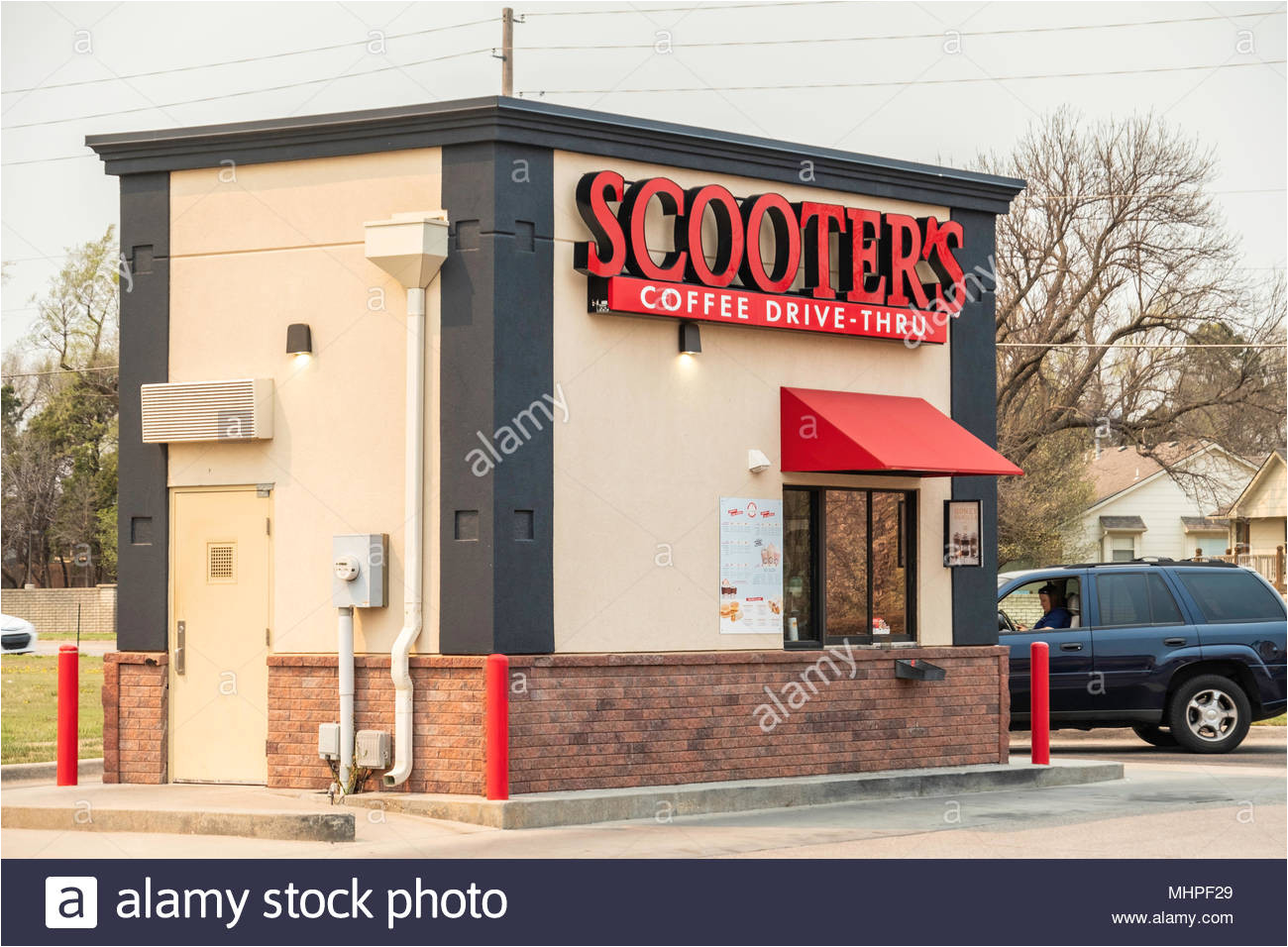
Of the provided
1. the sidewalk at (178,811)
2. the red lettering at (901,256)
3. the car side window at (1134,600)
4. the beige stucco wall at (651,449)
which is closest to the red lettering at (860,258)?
the red lettering at (901,256)

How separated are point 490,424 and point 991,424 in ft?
18.7

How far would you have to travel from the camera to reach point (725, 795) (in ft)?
43.4

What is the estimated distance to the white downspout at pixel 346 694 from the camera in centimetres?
1312

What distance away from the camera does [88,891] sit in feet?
28.9

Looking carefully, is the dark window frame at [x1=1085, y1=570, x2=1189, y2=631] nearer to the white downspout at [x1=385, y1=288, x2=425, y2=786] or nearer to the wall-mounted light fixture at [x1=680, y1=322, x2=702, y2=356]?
the wall-mounted light fixture at [x1=680, y1=322, x2=702, y2=356]

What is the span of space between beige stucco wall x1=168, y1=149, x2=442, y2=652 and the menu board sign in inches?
105

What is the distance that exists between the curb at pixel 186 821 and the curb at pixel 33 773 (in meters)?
Answer: 3.11

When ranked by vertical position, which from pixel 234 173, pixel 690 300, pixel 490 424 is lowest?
pixel 490 424

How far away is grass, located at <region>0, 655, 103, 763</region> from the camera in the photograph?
1744 cm

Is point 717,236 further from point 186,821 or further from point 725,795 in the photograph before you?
point 186,821

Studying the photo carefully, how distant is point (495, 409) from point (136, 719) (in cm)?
428

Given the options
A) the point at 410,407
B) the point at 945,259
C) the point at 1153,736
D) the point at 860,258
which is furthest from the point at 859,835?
the point at 1153,736

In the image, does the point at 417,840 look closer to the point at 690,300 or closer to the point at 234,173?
the point at 690,300

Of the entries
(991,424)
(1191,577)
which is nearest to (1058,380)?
(1191,577)
